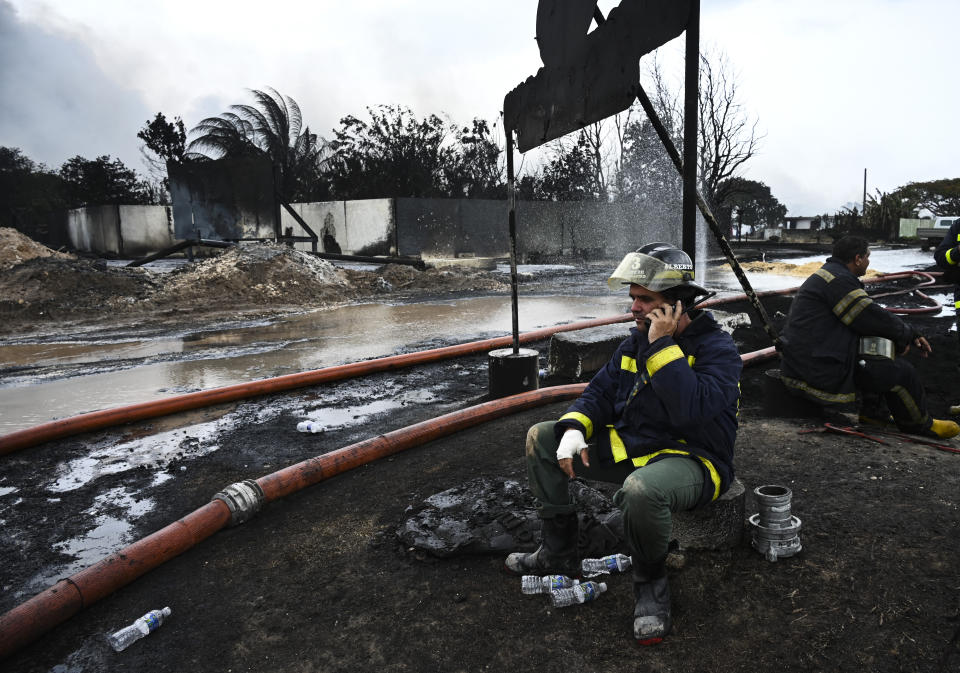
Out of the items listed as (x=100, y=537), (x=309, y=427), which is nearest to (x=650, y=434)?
(x=100, y=537)

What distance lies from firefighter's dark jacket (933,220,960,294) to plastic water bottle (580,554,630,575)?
5334mm

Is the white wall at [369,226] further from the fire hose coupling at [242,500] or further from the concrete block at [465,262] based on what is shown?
the fire hose coupling at [242,500]

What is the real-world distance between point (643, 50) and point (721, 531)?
8.21 feet

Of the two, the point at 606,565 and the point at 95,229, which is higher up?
the point at 95,229

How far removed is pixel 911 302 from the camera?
10844 millimetres

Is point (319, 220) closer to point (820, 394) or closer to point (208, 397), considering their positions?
point (208, 397)

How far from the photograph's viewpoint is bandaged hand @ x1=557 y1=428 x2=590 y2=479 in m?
2.41

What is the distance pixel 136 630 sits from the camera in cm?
235

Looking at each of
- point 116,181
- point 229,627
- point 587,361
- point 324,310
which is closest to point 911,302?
point 587,361

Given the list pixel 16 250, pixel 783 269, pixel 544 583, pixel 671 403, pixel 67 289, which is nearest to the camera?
pixel 671 403

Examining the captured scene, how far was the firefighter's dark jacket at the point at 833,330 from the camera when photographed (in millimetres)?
4168

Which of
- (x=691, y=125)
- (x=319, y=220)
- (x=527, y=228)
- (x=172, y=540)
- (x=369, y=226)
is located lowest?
(x=172, y=540)

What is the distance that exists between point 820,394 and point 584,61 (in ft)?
9.21

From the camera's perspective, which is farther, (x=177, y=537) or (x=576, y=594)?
(x=177, y=537)
